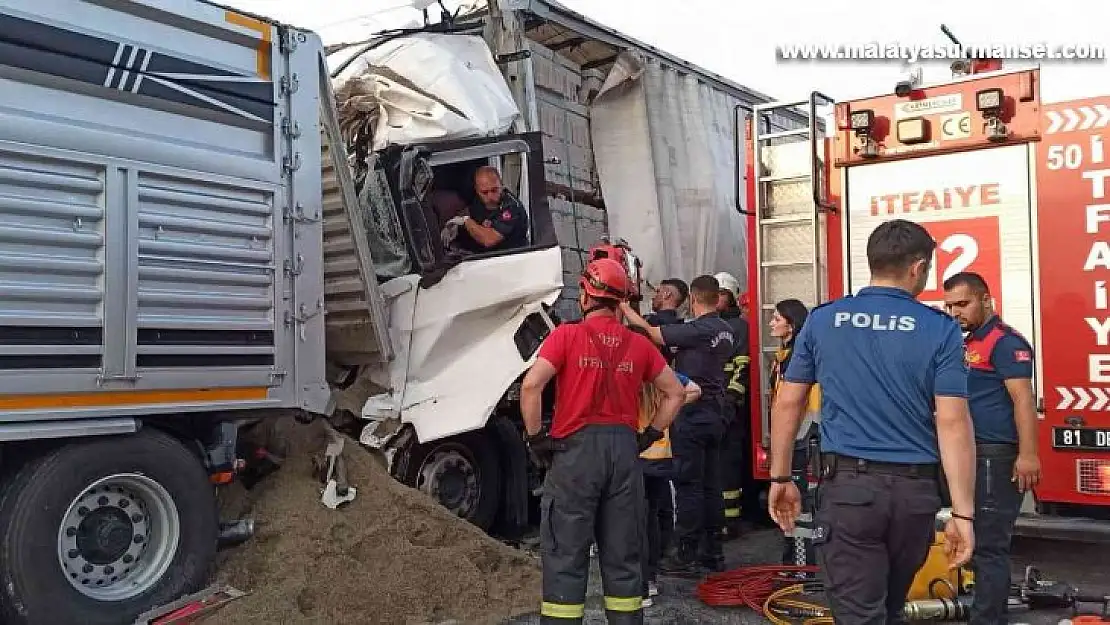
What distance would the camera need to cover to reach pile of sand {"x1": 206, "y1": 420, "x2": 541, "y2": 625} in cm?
453

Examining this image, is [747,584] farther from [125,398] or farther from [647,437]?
[125,398]

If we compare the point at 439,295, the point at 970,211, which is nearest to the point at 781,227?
the point at 970,211

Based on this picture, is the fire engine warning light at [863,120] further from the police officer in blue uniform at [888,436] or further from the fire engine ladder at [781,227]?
the police officer in blue uniform at [888,436]

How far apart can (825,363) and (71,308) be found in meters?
3.06

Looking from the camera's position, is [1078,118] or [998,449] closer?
[998,449]

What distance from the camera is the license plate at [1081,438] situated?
16.8 feet

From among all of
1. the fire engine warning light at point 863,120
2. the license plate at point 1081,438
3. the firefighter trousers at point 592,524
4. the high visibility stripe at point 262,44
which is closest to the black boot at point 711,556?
the license plate at point 1081,438

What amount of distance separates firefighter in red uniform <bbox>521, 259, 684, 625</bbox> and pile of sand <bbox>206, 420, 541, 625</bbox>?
105 centimetres

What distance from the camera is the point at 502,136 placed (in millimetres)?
6273

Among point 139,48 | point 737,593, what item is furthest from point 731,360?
point 139,48

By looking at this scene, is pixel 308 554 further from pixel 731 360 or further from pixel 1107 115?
pixel 1107 115

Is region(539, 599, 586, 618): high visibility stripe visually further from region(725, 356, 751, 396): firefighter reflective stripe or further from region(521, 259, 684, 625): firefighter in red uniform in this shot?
region(725, 356, 751, 396): firefighter reflective stripe

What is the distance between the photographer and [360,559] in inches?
191

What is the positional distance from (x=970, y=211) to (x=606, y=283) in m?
2.75
